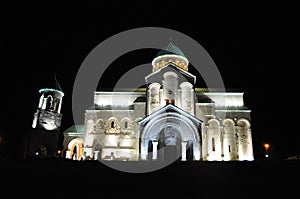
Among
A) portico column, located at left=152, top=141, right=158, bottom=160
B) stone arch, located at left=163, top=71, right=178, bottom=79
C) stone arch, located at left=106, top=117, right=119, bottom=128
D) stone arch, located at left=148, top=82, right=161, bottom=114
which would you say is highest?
stone arch, located at left=163, top=71, right=178, bottom=79

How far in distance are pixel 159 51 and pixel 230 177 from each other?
89.1 ft

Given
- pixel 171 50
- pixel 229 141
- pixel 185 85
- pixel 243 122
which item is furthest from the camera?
pixel 171 50

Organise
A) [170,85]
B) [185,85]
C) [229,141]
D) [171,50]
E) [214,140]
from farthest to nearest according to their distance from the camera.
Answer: [171,50]
[185,85]
[170,85]
[229,141]
[214,140]

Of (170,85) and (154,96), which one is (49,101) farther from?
(170,85)

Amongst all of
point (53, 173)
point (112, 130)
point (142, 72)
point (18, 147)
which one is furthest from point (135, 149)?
point (18, 147)

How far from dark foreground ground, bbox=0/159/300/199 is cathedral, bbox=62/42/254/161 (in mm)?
12418

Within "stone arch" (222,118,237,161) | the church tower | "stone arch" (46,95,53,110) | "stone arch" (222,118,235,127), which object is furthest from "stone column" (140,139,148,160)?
"stone arch" (46,95,53,110)

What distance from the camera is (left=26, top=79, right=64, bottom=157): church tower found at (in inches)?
1314

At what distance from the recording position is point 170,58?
34156 millimetres

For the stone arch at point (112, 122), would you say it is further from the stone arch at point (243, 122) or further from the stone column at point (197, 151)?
the stone arch at point (243, 122)

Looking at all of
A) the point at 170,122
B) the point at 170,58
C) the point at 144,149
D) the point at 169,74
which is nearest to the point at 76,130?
the point at 144,149

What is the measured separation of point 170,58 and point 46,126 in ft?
65.4

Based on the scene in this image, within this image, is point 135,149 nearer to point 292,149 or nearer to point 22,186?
point 22,186

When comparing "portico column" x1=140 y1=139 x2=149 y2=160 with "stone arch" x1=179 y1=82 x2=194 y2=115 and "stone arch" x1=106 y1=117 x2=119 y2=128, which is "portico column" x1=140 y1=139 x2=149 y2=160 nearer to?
"stone arch" x1=179 y1=82 x2=194 y2=115
